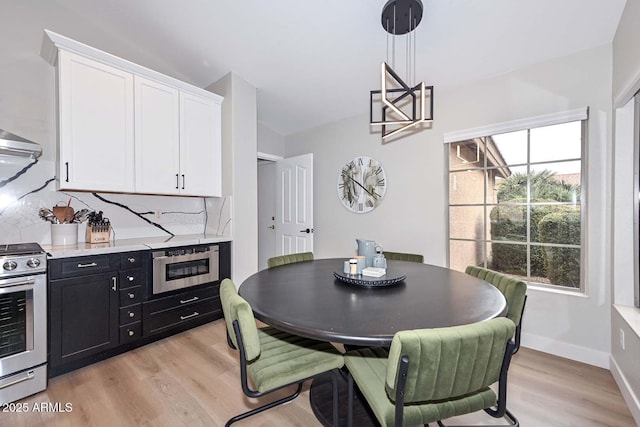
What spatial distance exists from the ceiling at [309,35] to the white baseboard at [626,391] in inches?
92.3

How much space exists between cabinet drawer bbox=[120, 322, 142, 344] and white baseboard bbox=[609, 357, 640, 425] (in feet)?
11.3

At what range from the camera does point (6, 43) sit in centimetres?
246

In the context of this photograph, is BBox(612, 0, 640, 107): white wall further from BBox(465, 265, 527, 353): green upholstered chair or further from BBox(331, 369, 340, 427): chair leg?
BBox(331, 369, 340, 427): chair leg

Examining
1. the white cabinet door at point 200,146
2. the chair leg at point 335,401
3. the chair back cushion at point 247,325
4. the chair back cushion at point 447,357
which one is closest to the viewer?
the chair back cushion at point 447,357

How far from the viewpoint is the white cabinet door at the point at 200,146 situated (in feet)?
10.1

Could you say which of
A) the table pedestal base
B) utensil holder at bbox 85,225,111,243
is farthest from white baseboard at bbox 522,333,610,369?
utensil holder at bbox 85,225,111,243

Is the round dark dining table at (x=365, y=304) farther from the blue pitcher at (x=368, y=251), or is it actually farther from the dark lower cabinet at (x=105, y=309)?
the dark lower cabinet at (x=105, y=309)

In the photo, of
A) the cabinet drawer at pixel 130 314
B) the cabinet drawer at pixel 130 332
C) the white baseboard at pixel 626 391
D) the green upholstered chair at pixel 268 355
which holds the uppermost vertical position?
the green upholstered chair at pixel 268 355

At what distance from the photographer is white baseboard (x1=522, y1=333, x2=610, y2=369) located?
87.5 inches

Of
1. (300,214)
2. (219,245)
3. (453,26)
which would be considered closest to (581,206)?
(453,26)

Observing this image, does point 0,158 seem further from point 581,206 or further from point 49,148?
point 581,206

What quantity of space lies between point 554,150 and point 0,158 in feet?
14.9

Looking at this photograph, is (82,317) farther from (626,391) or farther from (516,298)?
(626,391)

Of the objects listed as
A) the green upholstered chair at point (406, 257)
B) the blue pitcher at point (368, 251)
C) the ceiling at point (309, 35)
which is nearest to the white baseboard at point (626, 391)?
the green upholstered chair at point (406, 257)
